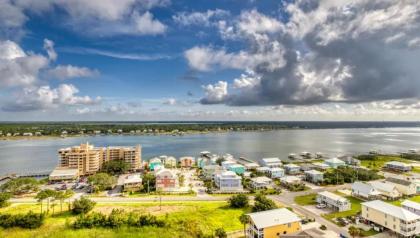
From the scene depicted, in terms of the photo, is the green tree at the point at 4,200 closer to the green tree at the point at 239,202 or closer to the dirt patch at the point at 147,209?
the dirt patch at the point at 147,209

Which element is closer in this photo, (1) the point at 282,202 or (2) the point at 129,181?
(1) the point at 282,202

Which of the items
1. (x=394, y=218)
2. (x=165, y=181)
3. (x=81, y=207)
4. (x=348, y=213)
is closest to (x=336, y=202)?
(x=348, y=213)

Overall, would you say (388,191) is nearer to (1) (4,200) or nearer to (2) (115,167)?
(2) (115,167)

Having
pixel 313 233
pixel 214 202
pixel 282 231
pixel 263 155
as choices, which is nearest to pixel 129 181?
pixel 214 202

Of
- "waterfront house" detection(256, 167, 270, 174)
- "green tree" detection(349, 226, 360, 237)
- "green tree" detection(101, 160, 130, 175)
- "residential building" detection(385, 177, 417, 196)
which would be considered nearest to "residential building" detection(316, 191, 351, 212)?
"green tree" detection(349, 226, 360, 237)

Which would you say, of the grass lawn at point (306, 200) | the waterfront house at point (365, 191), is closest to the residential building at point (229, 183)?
the grass lawn at point (306, 200)

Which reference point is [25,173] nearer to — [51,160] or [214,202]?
[51,160]
